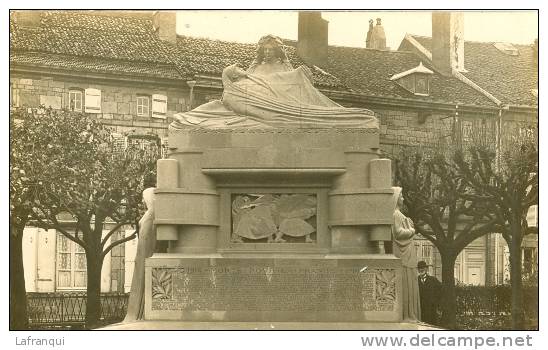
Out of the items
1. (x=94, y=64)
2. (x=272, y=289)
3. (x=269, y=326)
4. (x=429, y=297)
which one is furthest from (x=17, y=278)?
(x=269, y=326)

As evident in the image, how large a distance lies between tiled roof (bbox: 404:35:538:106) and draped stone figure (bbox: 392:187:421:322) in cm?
1246

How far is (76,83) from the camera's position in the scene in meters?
27.1

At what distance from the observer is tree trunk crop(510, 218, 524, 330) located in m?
23.9

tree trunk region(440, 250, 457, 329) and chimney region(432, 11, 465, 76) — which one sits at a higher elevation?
chimney region(432, 11, 465, 76)

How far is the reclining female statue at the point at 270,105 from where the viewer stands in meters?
14.5

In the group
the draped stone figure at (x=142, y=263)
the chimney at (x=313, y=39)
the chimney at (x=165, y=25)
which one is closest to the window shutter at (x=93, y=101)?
the chimney at (x=165, y=25)

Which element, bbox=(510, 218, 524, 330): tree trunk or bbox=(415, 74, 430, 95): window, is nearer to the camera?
bbox=(510, 218, 524, 330): tree trunk

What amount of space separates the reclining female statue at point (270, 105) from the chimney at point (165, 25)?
563 inches

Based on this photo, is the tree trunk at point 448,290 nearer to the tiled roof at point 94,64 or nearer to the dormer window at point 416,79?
the dormer window at point 416,79

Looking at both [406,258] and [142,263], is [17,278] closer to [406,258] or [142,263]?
[142,263]

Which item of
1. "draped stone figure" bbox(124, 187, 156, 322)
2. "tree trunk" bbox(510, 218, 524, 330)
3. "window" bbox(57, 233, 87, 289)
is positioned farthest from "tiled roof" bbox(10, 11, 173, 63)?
"draped stone figure" bbox(124, 187, 156, 322)

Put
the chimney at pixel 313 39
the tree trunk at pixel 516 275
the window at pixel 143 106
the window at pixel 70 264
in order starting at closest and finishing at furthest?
the tree trunk at pixel 516 275, the window at pixel 70 264, the window at pixel 143 106, the chimney at pixel 313 39

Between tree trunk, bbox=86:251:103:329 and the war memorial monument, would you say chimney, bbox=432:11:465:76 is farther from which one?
the war memorial monument
